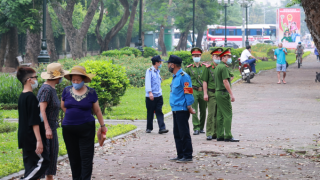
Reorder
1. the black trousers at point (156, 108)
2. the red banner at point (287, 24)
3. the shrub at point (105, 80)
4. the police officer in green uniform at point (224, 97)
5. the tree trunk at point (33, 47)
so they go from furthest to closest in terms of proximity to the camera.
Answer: the red banner at point (287, 24), the tree trunk at point (33, 47), the shrub at point (105, 80), the black trousers at point (156, 108), the police officer in green uniform at point (224, 97)

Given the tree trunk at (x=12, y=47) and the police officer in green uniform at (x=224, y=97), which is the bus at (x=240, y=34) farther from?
the police officer in green uniform at (x=224, y=97)

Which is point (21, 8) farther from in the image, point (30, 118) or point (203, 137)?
point (30, 118)

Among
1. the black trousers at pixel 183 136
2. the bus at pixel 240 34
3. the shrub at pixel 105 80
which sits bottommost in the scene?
the black trousers at pixel 183 136

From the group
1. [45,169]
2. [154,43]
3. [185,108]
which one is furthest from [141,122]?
[154,43]

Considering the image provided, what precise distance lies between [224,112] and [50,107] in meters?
4.49

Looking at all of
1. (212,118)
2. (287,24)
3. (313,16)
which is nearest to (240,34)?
(287,24)

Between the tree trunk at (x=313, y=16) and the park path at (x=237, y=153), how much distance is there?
202 cm

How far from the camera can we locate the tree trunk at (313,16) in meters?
6.86

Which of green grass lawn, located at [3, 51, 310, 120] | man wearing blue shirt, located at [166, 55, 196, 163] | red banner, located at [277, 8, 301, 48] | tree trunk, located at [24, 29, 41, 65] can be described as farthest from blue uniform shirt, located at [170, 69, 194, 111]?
red banner, located at [277, 8, 301, 48]

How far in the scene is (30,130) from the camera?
223 inches

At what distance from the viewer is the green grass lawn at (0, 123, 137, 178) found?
7.07m

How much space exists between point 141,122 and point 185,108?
4.60 m

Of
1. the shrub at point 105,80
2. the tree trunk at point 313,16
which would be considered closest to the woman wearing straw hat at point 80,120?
the tree trunk at point 313,16

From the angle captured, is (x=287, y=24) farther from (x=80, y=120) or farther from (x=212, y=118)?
(x=80, y=120)
